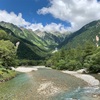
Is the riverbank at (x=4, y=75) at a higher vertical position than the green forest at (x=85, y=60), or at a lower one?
lower

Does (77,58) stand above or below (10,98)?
above

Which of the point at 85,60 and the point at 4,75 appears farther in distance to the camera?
the point at 85,60

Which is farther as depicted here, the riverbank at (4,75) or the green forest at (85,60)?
the green forest at (85,60)

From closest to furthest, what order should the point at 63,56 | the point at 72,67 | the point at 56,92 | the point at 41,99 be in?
the point at 41,99
the point at 56,92
the point at 72,67
the point at 63,56

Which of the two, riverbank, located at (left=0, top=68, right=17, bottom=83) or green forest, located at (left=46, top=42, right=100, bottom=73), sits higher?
green forest, located at (left=46, top=42, right=100, bottom=73)

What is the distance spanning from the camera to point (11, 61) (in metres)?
110

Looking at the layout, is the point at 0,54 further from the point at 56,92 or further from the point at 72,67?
the point at 56,92

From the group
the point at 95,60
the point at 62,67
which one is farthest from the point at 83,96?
the point at 62,67

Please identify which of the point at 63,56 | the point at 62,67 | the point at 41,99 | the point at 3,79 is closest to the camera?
the point at 41,99

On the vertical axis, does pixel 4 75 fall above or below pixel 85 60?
below

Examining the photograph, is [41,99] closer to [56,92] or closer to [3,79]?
[56,92]

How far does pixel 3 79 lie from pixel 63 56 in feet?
313

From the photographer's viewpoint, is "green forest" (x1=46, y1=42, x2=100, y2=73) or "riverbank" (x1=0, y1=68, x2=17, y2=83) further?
"green forest" (x1=46, y1=42, x2=100, y2=73)

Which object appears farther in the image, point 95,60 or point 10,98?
point 95,60
